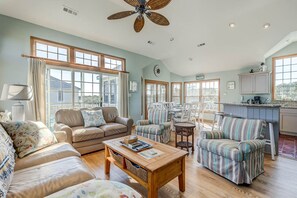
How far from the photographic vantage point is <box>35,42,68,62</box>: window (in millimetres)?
3338

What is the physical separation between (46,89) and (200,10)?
4184 millimetres

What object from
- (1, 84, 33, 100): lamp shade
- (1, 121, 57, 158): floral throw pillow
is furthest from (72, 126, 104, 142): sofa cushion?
(1, 84, 33, 100): lamp shade

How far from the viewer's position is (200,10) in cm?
316

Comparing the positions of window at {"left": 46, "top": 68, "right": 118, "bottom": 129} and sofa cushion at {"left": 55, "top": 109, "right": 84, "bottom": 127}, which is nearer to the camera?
sofa cushion at {"left": 55, "top": 109, "right": 84, "bottom": 127}

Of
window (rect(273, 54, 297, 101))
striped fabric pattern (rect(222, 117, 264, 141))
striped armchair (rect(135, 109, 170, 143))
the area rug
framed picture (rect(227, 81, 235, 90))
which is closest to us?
striped fabric pattern (rect(222, 117, 264, 141))

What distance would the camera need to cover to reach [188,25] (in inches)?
147

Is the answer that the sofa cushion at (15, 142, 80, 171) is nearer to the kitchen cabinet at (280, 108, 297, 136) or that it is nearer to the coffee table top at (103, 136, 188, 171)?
the coffee table top at (103, 136, 188, 171)

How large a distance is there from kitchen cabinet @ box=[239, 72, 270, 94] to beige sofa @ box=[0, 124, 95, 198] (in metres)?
6.05

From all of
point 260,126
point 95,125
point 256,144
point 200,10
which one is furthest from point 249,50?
point 95,125

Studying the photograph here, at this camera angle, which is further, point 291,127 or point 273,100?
point 273,100

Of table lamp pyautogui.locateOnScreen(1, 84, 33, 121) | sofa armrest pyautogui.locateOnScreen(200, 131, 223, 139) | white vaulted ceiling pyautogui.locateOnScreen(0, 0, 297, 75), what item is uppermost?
white vaulted ceiling pyautogui.locateOnScreen(0, 0, 297, 75)

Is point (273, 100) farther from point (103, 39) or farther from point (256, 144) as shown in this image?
point (103, 39)

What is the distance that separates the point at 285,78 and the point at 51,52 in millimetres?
7344

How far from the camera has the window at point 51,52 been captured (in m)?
3.34
